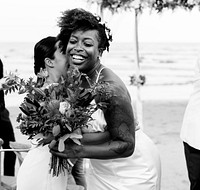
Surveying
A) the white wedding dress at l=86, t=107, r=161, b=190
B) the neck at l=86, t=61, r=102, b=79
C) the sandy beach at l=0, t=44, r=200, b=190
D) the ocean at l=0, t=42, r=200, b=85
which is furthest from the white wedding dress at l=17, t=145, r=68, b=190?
Result: the ocean at l=0, t=42, r=200, b=85

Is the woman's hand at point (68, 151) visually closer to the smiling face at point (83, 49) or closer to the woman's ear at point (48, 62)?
the smiling face at point (83, 49)

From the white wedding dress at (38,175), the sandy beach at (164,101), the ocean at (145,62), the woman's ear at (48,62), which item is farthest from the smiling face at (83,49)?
the ocean at (145,62)

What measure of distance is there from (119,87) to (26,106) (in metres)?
0.51

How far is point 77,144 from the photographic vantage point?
2.30 meters

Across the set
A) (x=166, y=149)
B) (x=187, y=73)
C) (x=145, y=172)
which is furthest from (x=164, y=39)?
(x=145, y=172)

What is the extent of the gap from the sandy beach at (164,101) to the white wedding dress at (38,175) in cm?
288

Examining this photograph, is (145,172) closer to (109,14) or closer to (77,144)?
(77,144)

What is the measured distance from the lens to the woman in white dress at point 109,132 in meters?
2.31

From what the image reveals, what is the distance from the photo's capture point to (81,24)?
8.03 feet

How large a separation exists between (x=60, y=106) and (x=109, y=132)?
1.24 feet

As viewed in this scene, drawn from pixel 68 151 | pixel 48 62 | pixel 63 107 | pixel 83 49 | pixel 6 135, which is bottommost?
pixel 6 135

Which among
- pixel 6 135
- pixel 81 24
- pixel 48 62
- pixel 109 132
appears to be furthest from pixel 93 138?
pixel 6 135

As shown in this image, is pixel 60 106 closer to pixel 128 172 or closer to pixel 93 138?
pixel 93 138

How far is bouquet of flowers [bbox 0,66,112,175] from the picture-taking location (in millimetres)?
2102
